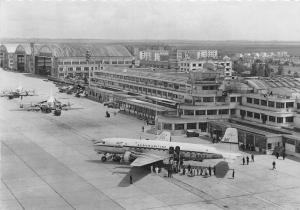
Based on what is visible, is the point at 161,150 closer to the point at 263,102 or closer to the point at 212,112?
the point at 212,112

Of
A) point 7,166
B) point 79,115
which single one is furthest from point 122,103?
point 7,166

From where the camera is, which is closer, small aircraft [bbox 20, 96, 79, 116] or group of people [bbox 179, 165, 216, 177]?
group of people [bbox 179, 165, 216, 177]

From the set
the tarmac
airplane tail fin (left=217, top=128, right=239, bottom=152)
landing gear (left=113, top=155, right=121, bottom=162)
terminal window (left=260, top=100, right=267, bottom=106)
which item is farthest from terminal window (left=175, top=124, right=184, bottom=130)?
landing gear (left=113, top=155, right=121, bottom=162)

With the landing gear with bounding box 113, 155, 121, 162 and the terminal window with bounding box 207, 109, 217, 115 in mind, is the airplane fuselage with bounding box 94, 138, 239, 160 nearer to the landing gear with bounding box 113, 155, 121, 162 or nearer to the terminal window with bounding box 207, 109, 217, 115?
the landing gear with bounding box 113, 155, 121, 162

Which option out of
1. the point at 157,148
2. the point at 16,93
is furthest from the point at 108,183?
the point at 16,93

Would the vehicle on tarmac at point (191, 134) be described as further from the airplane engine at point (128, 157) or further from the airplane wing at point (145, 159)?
the airplane engine at point (128, 157)

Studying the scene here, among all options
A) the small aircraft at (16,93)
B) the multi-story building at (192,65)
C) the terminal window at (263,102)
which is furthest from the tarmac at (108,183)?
the multi-story building at (192,65)

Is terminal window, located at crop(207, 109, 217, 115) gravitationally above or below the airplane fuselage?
above
